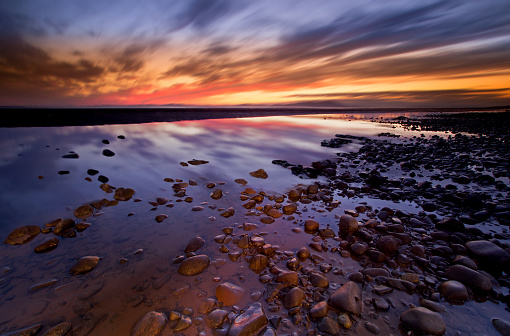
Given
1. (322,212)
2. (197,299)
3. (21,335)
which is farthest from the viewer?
(322,212)

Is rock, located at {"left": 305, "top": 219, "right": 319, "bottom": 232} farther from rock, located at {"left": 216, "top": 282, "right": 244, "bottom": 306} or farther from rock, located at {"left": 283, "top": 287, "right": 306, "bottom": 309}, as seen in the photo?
rock, located at {"left": 216, "top": 282, "right": 244, "bottom": 306}

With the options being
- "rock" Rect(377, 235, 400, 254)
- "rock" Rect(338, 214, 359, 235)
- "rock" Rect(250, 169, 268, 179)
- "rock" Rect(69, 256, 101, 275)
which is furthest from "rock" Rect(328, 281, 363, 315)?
"rock" Rect(250, 169, 268, 179)

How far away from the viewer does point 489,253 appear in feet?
11.2

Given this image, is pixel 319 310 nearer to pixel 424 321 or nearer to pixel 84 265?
pixel 424 321

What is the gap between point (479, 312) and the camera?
2586mm

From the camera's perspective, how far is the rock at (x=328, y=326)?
2334 mm

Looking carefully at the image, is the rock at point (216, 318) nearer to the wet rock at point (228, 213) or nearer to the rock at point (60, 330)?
the rock at point (60, 330)

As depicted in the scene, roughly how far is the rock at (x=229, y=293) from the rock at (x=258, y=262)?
18.0 inches

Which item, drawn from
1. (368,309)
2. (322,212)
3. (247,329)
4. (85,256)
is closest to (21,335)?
(85,256)

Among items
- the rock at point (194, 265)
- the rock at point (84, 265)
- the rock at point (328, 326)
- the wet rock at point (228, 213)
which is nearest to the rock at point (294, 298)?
the rock at point (328, 326)

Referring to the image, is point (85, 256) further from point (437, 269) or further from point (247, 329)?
point (437, 269)

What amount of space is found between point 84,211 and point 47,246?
1367mm

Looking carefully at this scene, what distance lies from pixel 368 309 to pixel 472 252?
2.59m

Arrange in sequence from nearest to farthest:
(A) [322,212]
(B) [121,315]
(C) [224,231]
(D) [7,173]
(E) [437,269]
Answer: (B) [121,315] → (E) [437,269] → (C) [224,231] → (A) [322,212] → (D) [7,173]
